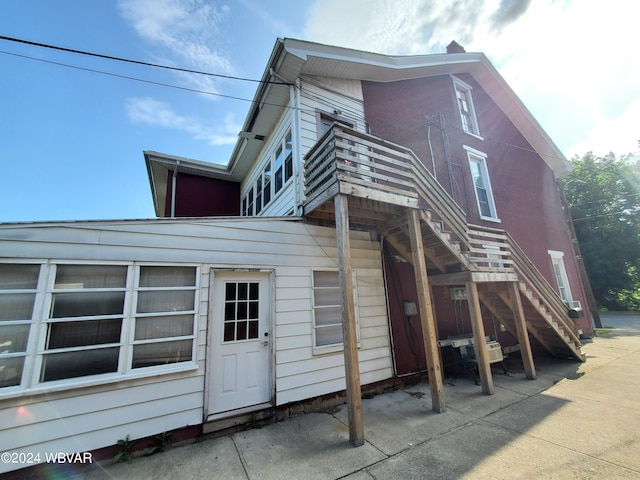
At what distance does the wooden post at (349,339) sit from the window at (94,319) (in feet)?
7.28

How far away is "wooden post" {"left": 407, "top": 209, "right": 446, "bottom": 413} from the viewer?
4168mm

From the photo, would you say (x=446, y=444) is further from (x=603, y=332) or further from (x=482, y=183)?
(x=603, y=332)

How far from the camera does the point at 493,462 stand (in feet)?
9.30

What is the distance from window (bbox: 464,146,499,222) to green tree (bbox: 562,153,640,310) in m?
18.9

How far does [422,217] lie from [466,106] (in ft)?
25.4

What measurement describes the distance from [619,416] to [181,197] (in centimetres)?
1169

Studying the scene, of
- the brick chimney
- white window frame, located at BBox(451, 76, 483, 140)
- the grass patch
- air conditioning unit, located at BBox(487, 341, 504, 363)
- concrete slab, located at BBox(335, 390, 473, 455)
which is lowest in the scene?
the grass patch

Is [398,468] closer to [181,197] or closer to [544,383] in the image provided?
[544,383]

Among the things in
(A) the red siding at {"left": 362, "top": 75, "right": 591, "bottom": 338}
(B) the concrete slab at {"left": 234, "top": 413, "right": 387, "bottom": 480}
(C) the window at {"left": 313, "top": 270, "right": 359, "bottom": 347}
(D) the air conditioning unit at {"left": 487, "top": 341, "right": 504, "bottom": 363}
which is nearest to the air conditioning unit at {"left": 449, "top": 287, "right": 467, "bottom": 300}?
(A) the red siding at {"left": 362, "top": 75, "right": 591, "bottom": 338}

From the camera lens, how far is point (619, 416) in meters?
3.70

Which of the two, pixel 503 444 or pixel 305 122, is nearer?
pixel 503 444

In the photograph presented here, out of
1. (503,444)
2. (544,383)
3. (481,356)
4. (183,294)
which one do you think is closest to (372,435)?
(503,444)

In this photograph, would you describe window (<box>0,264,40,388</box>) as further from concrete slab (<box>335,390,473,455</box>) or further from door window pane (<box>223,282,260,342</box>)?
concrete slab (<box>335,390,473,455</box>)

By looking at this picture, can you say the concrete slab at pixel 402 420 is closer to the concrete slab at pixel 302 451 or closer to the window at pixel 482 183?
the concrete slab at pixel 302 451
